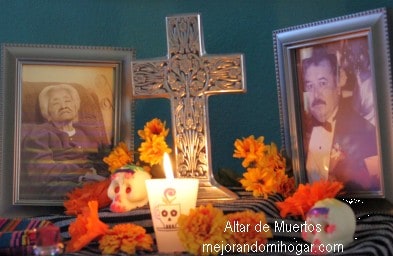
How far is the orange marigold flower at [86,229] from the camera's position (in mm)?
839

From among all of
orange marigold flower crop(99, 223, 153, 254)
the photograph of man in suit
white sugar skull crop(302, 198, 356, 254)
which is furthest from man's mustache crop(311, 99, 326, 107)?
orange marigold flower crop(99, 223, 153, 254)

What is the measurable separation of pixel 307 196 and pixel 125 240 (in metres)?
0.26

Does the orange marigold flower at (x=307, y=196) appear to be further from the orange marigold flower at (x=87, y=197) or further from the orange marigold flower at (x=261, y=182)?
the orange marigold flower at (x=87, y=197)

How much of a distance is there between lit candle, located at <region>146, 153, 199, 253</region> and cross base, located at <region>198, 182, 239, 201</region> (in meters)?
0.11

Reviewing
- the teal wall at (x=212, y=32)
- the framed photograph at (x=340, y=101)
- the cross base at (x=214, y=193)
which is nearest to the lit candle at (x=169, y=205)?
the cross base at (x=214, y=193)

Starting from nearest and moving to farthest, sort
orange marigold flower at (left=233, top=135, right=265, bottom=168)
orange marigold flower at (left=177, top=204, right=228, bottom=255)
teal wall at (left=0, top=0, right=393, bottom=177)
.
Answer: orange marigold flower at (left=177, top=204, right=228, bottom=255) < orange marigold flower at (left=233, top=135, right=265, bottom=168) < teal wall at (left=0, top=0, right=393, bottom=177)

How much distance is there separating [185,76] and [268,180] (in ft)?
0.71

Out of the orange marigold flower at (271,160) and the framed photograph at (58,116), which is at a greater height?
the framed photograph at (58,116)

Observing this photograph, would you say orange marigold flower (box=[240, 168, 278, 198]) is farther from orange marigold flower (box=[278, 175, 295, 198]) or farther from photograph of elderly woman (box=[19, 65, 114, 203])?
photograph of elderly woman (box=[19, 65, 114, 203])

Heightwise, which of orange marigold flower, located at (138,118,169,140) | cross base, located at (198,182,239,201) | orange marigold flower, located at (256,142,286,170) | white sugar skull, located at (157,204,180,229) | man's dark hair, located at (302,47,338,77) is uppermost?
man's dark hair, located at (302,47,338,77)

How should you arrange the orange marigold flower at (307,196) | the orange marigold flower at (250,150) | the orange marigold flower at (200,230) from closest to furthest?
the orange marigold flower at (200,230) → the orange marigold flower at (307,196) → the orange marigold flower at (250,150)

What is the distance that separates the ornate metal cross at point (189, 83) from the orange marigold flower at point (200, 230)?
18cm

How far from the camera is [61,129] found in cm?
103

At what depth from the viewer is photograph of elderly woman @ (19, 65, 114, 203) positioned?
102 centimetres
